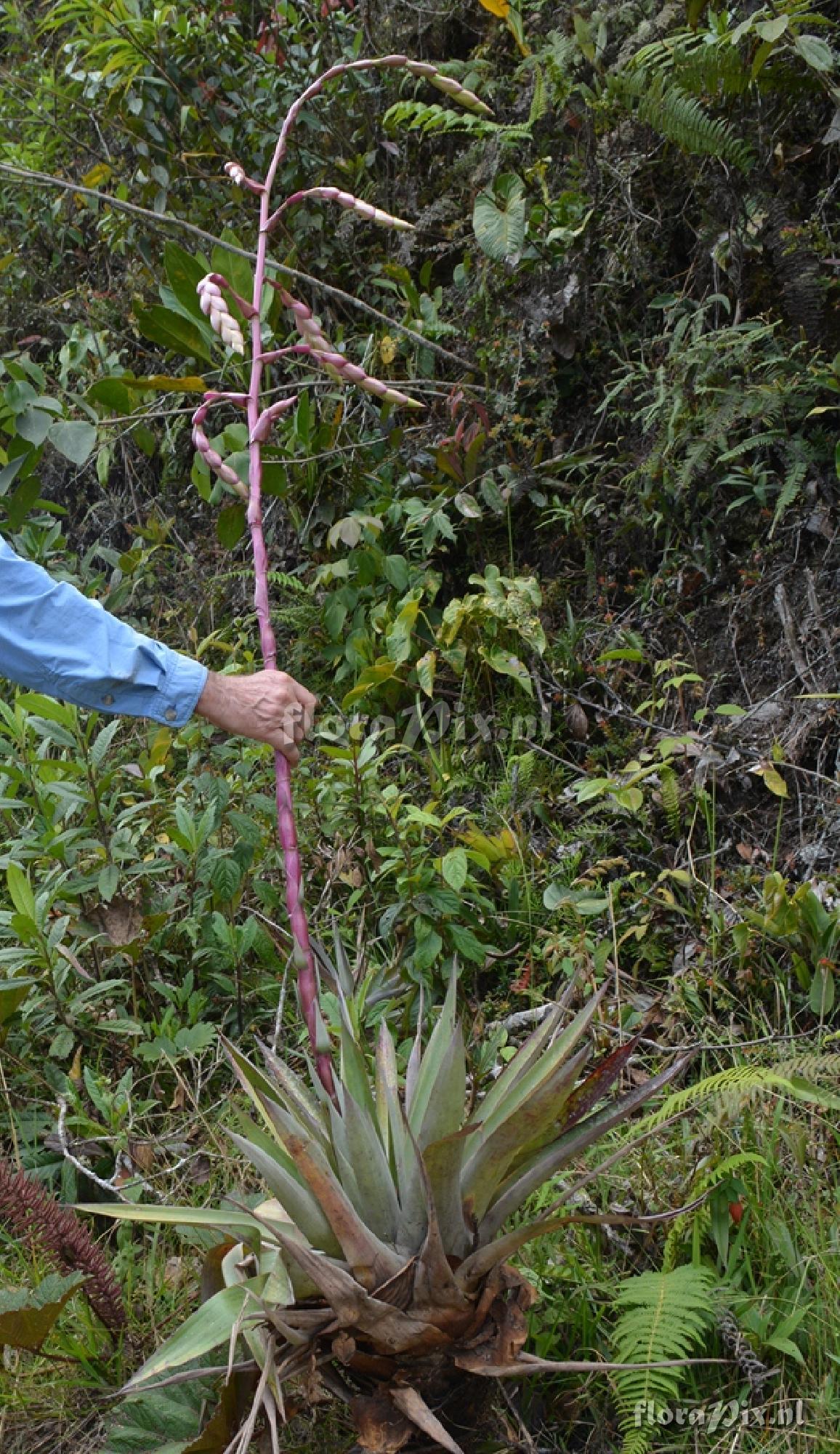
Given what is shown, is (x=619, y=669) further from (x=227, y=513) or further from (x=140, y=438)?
(x=140, y=438)

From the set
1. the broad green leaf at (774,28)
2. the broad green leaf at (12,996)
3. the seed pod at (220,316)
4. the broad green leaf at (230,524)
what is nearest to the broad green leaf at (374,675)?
the broad green leaf at (230,524)

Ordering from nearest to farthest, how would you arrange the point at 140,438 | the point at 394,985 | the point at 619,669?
the point at 394,985
the point at 619,669
the point at 140,438

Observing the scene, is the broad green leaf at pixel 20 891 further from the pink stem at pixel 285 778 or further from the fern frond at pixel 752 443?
the fern frond at pixel 752 443

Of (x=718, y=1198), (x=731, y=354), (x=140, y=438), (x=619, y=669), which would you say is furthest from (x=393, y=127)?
(x=718, y=1198)

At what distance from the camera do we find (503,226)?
3.91m

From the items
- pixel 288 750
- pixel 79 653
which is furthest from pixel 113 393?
pixel 288 750

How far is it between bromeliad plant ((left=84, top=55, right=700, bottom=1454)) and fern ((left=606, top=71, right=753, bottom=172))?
256 cm

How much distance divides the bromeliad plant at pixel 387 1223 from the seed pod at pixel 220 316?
2.52ft

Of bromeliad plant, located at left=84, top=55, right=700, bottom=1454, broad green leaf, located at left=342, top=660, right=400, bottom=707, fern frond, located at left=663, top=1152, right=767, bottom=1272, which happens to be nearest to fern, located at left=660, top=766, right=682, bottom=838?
broad green leaf, located at left=342, top=660, right=400, bottom=707

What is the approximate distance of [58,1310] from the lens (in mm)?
1845

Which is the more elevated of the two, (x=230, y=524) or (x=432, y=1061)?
(x=230, y=524)

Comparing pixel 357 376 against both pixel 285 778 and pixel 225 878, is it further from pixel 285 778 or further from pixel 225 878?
pixel 225 878

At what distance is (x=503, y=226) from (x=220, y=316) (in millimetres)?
2173

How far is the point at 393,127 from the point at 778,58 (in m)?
1.98
